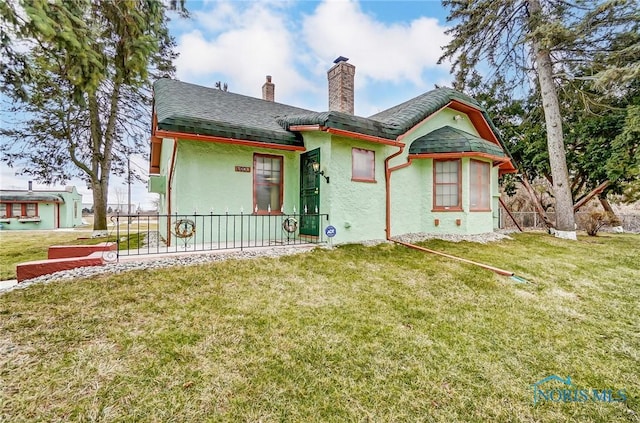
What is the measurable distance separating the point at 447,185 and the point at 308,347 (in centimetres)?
863

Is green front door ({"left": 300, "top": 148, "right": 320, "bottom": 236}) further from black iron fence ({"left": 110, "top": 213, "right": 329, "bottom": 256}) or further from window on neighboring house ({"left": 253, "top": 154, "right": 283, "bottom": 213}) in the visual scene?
window on neighboring house ({"left": 253, "top": 154, "right": 283, "bottom": 213})

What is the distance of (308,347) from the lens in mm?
3100

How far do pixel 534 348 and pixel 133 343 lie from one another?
4588 mm

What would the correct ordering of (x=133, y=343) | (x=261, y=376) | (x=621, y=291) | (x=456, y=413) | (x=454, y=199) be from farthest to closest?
(x=454, y=199)
(x=621, y=291)
(x=133, y=343)
(x=261, y=376)
(x=456, y=413)

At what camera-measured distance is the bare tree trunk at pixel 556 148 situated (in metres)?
11.5

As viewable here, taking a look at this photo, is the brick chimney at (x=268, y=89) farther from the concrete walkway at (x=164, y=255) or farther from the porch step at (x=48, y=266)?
the porch step at (x=48, y=266)

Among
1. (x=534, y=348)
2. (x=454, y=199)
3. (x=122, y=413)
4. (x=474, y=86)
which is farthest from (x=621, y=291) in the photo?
(x=474, y=86)

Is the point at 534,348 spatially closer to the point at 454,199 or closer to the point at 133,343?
the point at 133,343

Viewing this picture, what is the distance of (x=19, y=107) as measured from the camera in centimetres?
1300

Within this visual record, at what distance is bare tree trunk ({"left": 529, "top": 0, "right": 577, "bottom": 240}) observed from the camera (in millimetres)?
11484

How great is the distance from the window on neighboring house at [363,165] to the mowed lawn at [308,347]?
360 centimetres

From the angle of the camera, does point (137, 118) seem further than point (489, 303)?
Yes

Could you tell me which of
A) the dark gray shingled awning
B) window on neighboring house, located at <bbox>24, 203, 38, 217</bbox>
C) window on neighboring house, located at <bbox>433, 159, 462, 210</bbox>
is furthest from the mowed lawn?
window on neighboring house, located at <bbox>24, 203, 38, 217</bbox>

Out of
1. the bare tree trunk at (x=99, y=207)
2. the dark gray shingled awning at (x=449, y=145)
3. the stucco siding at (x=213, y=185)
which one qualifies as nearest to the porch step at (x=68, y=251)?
the stucco siding at (x=213, y=185)
